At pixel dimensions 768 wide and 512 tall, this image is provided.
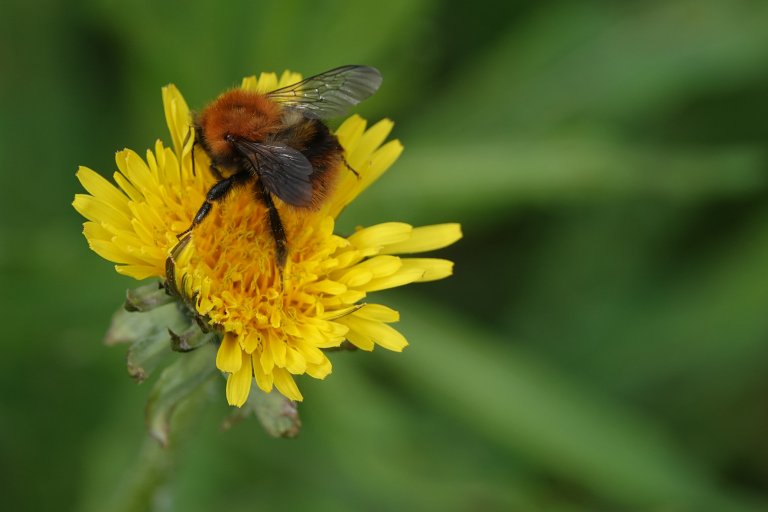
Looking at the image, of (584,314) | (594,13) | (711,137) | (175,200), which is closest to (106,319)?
(175,200)

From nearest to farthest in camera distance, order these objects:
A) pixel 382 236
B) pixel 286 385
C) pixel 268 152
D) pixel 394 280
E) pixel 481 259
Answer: pixel 286 385 → pixel 268 152 → pixel 394 280 → pixel 382 236 → pixel 481 259

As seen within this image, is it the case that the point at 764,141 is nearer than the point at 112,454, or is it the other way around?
the point at 112,454

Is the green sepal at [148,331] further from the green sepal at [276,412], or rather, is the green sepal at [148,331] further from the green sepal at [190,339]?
the green sepal at [276,412]

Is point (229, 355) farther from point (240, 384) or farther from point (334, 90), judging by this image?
point (334, 90)

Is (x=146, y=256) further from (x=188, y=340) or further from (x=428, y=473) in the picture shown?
(x=428, y=473)

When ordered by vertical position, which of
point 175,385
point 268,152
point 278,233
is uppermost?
point 268,152

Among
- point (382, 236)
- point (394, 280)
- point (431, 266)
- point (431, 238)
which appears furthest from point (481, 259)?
point (394, 280)

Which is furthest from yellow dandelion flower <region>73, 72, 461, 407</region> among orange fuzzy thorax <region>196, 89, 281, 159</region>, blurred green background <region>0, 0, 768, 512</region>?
blurred green background <region>0, 0, 768, 512</region>
